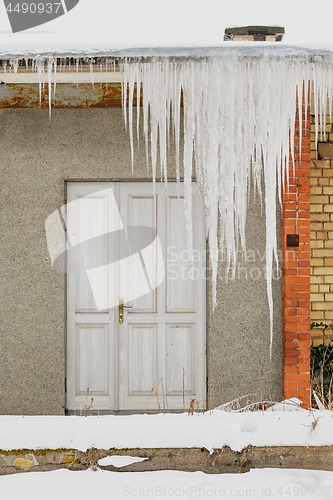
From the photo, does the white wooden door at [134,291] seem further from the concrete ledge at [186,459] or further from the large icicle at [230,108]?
the concrete ledge at [186,459]

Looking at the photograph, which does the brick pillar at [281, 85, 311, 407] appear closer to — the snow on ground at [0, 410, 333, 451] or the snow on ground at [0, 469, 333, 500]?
the snow on ground at [0, 410, 333, 451]

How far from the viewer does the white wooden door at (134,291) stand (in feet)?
13.6

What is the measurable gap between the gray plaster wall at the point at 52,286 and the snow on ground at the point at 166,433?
1.48m

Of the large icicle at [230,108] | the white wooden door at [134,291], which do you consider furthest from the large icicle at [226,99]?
the white wooden door at [134,291]

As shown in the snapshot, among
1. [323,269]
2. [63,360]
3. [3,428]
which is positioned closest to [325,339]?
[323,269]

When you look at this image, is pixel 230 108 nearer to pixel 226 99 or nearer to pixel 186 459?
pixel 226 99

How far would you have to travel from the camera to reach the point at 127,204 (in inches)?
165

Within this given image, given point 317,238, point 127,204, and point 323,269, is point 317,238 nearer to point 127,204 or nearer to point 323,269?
point 323,269

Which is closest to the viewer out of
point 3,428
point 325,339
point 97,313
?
point 3,428

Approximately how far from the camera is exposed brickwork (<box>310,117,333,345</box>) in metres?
4.85

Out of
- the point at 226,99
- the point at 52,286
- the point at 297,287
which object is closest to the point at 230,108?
the point at 226,99

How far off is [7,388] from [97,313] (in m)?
1.03

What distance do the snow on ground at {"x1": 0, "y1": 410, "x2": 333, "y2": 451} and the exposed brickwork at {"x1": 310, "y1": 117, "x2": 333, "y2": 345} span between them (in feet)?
8.15

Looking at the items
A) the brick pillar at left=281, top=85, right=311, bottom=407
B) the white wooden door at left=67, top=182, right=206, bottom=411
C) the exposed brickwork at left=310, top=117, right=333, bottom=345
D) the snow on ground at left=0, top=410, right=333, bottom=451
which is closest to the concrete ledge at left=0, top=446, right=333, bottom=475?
the snow on ground at left=0, top=410, right=333, bottom=451
